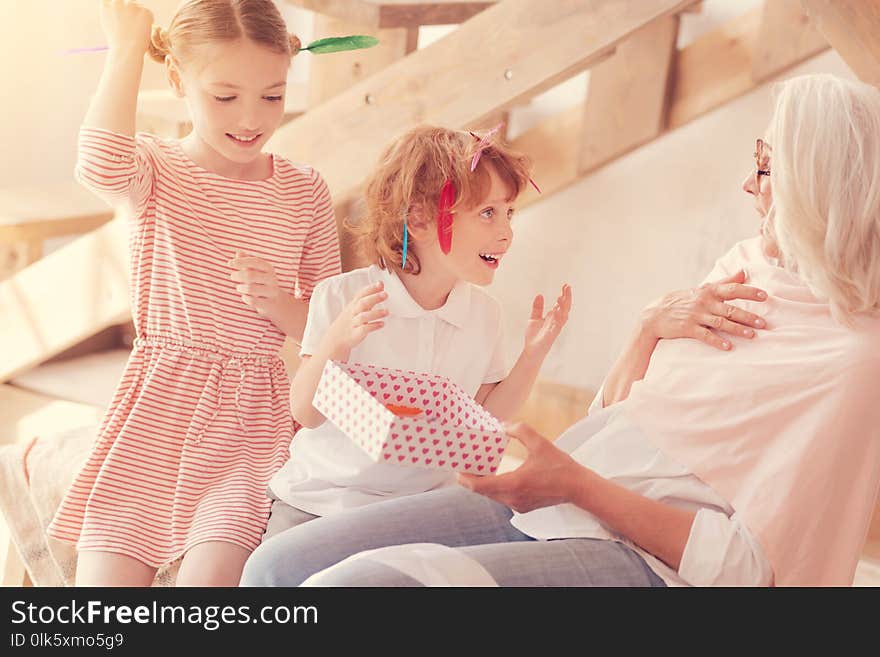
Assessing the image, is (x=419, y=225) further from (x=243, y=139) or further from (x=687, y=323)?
(x=687, y=323)

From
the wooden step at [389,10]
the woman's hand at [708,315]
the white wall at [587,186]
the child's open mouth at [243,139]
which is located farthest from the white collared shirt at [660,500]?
the white wall at [587,186]

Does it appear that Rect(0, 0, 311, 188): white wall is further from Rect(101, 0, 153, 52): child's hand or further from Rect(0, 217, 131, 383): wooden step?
Rect(101, 0, 153, 52): child's hand

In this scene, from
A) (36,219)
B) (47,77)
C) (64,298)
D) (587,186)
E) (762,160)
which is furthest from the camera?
(47,77)

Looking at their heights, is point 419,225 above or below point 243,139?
below

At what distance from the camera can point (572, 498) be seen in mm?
1542

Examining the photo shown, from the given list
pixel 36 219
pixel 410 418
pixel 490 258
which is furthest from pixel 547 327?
pixel 36 219

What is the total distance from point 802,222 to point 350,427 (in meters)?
0.65

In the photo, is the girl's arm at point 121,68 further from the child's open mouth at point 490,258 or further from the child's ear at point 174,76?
the child's open mouth at point 490,258

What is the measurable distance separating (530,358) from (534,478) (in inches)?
15.5

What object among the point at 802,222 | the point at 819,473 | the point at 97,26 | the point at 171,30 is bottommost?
the point at 819,473

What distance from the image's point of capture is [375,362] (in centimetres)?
182

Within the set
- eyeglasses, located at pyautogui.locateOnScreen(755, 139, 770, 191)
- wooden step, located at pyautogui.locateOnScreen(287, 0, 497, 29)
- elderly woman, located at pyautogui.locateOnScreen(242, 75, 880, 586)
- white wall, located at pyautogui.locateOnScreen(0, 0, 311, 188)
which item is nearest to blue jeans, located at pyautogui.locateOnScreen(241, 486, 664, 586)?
elderly woman, located at pyautogui.locateOnScreen(242, 75, 880, 586)
